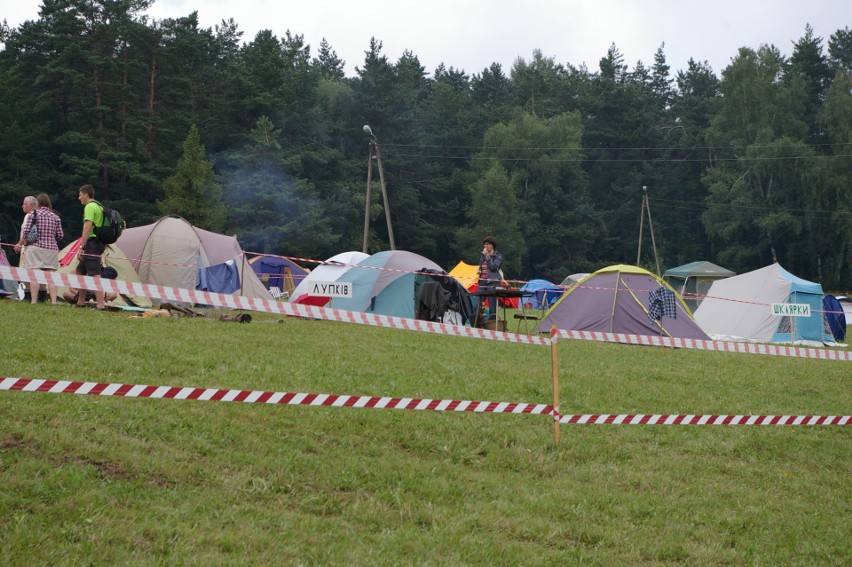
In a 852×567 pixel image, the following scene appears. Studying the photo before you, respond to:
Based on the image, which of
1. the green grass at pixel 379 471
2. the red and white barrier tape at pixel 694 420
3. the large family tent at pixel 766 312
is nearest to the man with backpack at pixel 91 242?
the green grass at pixel 379 471

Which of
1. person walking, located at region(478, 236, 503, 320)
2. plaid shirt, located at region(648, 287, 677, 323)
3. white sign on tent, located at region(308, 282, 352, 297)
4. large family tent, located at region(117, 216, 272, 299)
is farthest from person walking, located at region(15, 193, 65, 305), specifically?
plaid shirt, located at region(648, 287, 677, 323)

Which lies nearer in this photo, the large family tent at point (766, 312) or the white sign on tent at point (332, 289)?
the white sign on tent at point (332, 289)

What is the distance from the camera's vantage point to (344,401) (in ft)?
18.8

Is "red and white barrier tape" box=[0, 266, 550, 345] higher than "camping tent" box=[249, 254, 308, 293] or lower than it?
higher

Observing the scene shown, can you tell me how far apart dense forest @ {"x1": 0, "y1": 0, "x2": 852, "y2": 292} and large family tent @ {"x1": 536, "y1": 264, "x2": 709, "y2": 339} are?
27.4 m

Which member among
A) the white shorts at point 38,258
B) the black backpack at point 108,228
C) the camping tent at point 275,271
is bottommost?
the camping tent at point 275,271

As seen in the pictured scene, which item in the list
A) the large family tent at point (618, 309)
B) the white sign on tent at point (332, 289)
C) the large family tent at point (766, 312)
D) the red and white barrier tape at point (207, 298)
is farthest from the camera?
the large family tent at point (766, 312)

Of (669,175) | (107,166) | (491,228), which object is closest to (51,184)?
(107,166)

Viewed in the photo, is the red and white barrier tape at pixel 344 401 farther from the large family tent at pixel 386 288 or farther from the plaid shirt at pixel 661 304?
the large family tent at pixel 386 288

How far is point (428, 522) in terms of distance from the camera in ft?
16.5

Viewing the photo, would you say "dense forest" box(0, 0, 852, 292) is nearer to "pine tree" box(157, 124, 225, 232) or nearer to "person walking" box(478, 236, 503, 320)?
"pine tree" box(157, 124, 225, 232)

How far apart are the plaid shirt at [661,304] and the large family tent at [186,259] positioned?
793 centimetres

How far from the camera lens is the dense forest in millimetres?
41531

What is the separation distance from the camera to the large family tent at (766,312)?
21078 mm
